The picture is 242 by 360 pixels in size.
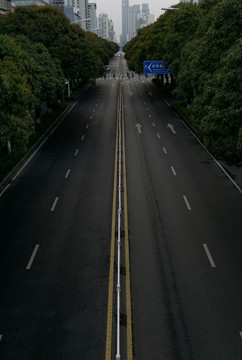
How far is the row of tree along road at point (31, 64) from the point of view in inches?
794

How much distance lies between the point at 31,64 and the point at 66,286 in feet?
59.3

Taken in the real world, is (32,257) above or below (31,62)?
below

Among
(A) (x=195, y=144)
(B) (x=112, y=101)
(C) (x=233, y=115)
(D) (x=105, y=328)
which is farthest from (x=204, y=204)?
(B) (x=112, y=101)

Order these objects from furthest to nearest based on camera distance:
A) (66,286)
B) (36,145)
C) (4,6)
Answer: (4,6) < (36,145) < (66,286)

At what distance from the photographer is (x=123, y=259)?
1608 cm

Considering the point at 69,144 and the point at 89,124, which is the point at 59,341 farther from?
the point at 89,124

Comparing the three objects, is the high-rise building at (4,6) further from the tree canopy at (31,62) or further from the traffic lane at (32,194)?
the traffic lane at (32,194)

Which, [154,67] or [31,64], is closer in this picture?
[31,64]

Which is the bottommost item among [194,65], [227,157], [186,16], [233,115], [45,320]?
[45,320]

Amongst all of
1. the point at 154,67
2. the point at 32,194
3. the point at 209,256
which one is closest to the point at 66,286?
the point at 209,256

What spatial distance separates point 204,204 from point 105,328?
11.5 metres

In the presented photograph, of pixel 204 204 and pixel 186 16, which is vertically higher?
pixel 186 16

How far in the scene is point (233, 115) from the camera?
56.5 ft

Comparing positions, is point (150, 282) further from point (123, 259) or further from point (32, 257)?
point (32, 257)
